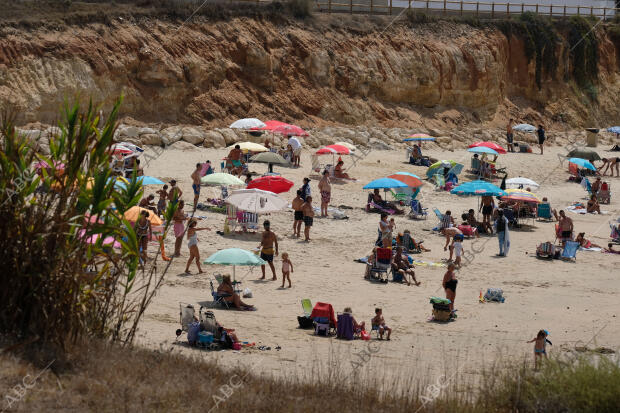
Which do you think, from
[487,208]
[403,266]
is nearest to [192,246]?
[403,266]

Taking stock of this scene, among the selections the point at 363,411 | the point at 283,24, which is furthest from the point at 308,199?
the point at 283,24

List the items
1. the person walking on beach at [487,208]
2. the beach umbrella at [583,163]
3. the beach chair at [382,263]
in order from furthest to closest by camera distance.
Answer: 1. the beach umbrella at [583,163]
2. the person walking on beach at [487,208]
3. the beach chair at [382,263]

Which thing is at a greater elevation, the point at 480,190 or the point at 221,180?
the point at 221,180

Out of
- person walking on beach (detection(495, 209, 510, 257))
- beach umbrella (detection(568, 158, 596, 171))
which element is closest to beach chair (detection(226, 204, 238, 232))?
person walking on beach (detection(495, 209, 510, 257))

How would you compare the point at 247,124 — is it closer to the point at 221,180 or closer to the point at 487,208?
the point at 221,180

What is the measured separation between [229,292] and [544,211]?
41.8ft

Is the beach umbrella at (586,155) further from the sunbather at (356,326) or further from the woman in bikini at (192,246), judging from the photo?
the sunbather at (356,326)

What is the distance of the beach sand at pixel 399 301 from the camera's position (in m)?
11.5

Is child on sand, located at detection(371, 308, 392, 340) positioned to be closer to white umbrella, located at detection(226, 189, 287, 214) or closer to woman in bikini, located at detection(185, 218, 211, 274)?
woman in bikini, located at detection(185, 218, 211, 274)

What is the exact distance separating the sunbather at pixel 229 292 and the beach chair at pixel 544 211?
40.6 ft

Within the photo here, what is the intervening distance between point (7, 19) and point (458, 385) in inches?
957

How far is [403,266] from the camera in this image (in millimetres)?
16469

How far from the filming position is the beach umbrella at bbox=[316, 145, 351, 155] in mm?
26312

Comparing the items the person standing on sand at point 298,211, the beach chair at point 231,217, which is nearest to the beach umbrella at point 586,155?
the person standing on sand at point 298,211
